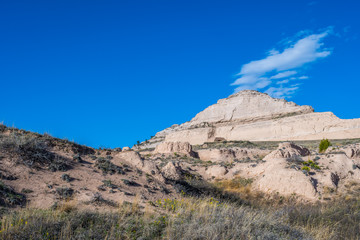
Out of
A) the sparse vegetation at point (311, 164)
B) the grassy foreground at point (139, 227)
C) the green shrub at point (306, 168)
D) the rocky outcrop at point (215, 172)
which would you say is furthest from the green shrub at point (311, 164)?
the grassy foreground at point (139, 227)

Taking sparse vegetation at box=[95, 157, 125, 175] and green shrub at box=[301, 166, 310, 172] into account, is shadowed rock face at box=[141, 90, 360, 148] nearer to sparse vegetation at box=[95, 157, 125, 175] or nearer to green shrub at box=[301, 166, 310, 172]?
green shrub at box=[301, 166, 310, 172]

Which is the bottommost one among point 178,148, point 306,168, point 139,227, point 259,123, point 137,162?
point 139,227

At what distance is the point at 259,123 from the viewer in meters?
63.3

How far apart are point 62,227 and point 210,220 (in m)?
2.83

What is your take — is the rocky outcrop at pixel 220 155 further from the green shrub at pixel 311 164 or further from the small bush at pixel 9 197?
the small bush at pixel 9 197

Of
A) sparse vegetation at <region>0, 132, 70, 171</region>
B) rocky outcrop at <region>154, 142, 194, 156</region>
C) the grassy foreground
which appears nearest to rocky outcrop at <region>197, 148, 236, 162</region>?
rocky outcrop at <region>154, 142, 194, 156</region>

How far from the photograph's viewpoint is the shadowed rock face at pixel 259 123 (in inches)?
2034

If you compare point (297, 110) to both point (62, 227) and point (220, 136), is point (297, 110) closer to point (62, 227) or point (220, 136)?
point (220, 136)

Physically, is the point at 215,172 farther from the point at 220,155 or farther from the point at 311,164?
the point at 220,155

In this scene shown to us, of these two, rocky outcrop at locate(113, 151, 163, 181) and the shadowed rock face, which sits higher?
the shadowed rock face

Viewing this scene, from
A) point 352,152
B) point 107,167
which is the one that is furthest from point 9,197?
point 352,152

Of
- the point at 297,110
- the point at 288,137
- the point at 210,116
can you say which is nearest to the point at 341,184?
the point at 288,137

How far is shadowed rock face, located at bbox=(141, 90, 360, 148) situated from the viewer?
51656 mm

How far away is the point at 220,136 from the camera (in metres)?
67.4
